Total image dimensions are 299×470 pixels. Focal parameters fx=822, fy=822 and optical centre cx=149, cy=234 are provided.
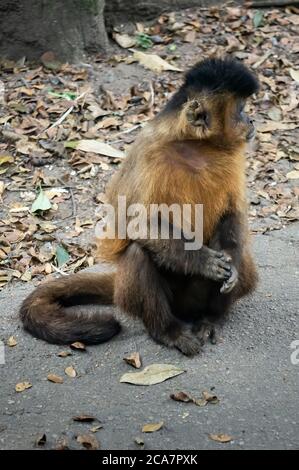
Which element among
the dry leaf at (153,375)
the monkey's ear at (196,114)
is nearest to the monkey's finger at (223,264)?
the dry leaf at (153,375)

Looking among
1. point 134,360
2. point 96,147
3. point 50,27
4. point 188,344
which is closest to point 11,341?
point 134,360

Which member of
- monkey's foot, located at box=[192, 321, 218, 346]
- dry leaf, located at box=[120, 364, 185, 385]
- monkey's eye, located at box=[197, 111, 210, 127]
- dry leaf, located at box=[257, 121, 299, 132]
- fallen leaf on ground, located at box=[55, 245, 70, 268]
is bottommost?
fallen leaf on ground, located at box=[55, 245, 70, 268]

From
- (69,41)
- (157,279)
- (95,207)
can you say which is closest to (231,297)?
(157,279)

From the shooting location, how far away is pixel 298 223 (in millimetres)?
6934

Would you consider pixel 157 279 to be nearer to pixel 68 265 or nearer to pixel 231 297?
pixel 231 297

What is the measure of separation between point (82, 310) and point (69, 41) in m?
4.24

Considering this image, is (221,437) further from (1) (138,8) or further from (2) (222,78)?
(1) (138,8)

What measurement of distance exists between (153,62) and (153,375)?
500cm

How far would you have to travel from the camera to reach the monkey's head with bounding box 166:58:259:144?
4938 mm

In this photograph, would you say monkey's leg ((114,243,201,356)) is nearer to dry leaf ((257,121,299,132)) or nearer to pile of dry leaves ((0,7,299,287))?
pile of dry leaves ((0,7,299,287))

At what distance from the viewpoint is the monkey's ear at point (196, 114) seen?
16.2 ft

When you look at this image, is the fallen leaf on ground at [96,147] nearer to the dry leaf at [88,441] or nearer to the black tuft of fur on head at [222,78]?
the black tuft of fur on head at [222,78]

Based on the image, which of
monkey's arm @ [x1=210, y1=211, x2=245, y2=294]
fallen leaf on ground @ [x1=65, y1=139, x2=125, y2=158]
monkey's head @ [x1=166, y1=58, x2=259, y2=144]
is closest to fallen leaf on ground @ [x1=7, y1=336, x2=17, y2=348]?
monkey's arm @ [x1=210, y1=211, x2=245, y2=294]

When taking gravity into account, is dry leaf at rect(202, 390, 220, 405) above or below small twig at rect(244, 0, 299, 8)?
below
